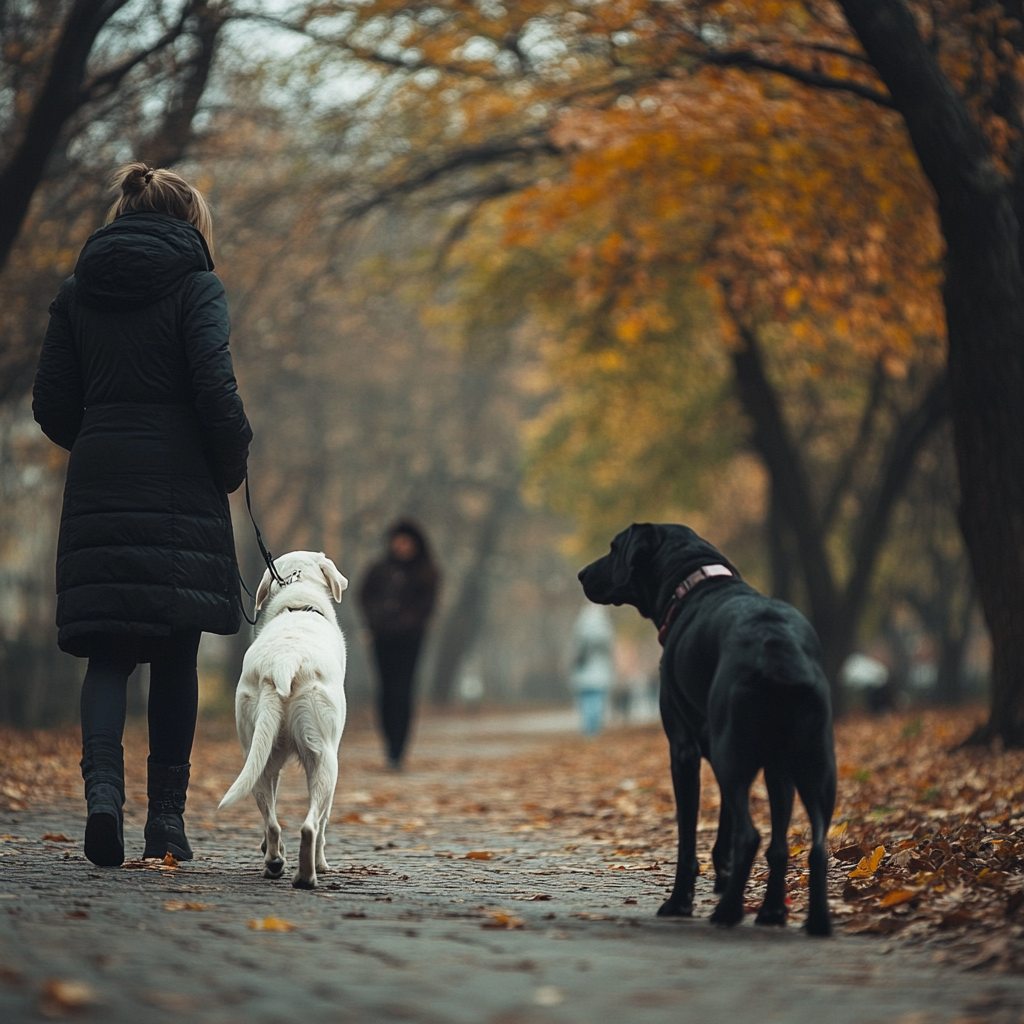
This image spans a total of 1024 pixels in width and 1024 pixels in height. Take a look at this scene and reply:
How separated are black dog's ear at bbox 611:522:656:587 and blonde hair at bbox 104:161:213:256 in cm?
216

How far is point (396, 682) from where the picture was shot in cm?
1410

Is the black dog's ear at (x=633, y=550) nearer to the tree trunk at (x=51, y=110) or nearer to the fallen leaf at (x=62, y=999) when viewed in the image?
the fallen leaf at (x=62, y=999)

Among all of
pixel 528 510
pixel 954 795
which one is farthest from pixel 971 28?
pixel 528 510

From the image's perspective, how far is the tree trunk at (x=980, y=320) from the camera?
936 centimetres

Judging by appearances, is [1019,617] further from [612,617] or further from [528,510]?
[612,617]

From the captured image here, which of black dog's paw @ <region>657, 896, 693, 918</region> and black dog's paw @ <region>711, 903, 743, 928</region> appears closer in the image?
black dog's paw @ <region>711, 903, 743, 928</region>

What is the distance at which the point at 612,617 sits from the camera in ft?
144

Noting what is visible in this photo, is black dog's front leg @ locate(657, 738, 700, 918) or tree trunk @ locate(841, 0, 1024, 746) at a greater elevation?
tree trunk @ locate(841, 0, 1024, 746)

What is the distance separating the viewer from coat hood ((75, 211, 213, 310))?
579 cm

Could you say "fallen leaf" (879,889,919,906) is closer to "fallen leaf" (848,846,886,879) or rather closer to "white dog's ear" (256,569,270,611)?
"fallen leaf" (848,846,886,879)

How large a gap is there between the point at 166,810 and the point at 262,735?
911mm

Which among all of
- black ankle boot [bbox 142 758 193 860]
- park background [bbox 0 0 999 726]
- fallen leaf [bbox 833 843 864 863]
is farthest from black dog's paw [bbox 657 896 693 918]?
park background [bbox 0 0 999 726]

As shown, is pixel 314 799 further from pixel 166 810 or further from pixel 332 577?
pixel 332 577

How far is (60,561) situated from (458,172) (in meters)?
11.7
